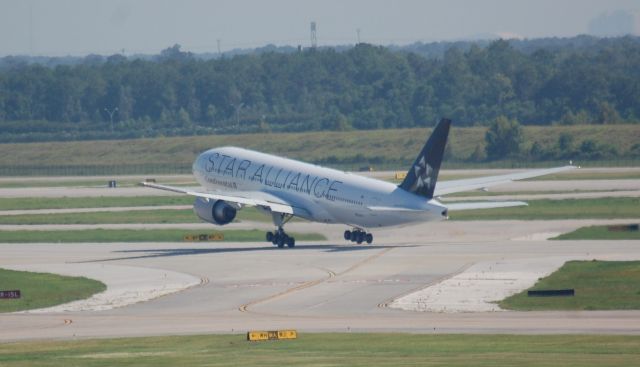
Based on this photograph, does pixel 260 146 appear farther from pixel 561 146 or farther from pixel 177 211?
pixel 177 211

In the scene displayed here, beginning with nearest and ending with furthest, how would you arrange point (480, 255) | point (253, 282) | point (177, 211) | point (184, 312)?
point (184, 312), point (253, 282), point (480, 255), point (177, 211)

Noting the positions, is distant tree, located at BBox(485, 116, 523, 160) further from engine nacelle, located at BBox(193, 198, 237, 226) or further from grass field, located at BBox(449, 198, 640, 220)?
engine nacelle, located at BBox(193, 198, 237, 226)

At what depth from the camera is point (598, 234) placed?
258ft

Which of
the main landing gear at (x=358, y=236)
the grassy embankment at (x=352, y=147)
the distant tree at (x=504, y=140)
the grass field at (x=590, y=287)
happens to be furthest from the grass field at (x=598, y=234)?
the distant tree at (x=504, y=140)

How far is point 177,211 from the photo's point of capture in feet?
344

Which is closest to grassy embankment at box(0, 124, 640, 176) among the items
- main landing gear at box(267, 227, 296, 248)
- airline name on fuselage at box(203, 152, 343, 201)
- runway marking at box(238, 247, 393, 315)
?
airline name on fuselage at box(203, 152, 343, 201)

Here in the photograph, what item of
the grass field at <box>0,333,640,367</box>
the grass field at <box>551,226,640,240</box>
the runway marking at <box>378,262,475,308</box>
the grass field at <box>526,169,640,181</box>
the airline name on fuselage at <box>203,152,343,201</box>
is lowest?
the grass field at <box>551,226,640,240</box>

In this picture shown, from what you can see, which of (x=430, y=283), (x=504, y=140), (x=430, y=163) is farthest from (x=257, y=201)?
(x=504, y=140)

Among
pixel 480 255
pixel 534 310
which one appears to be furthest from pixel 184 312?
pixel 480 255

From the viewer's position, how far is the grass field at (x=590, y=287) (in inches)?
2012

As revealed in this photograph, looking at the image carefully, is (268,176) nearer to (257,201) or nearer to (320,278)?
(257,201)

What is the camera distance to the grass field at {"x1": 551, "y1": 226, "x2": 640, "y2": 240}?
76.7m

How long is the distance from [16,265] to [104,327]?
76.7ft

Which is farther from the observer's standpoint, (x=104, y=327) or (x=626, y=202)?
(x=626, y=202)
